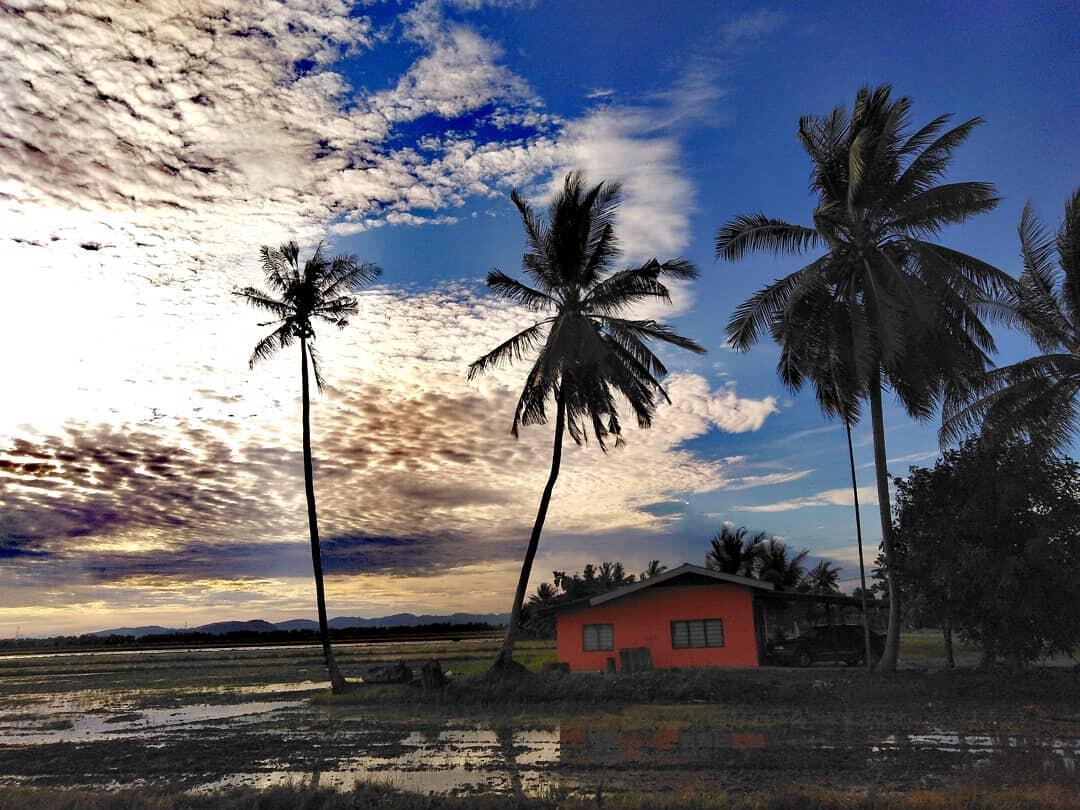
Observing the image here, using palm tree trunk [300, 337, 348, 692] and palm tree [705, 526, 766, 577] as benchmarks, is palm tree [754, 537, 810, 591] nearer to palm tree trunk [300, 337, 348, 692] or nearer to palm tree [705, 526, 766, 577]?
palm tree [705, 526, 766, 577]

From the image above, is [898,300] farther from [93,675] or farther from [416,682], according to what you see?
[93,675]

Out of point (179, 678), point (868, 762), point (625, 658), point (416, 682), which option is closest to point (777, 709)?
point (868, 762)

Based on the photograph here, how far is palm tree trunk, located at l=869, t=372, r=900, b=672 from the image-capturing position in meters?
27.4

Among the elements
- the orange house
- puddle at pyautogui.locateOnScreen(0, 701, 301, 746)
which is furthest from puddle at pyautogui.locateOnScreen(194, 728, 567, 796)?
the orange house

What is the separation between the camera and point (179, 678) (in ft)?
165

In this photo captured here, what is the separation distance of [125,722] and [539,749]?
16.2 meters

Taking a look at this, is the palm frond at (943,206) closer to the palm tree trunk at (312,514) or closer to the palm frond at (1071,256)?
the palm frond at (1071,256)

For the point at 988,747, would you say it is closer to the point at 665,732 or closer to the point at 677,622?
the point at 665,732

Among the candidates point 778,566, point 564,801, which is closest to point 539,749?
point 564,801

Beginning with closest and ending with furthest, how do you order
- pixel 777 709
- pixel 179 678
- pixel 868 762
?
pixel 868 762 → pixel 777 709 → pixel 179 678

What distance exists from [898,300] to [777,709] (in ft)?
44.4

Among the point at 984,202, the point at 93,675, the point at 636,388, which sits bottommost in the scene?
the point at 93,675

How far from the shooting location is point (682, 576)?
109 ft

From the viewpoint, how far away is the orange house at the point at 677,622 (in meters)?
32.6
